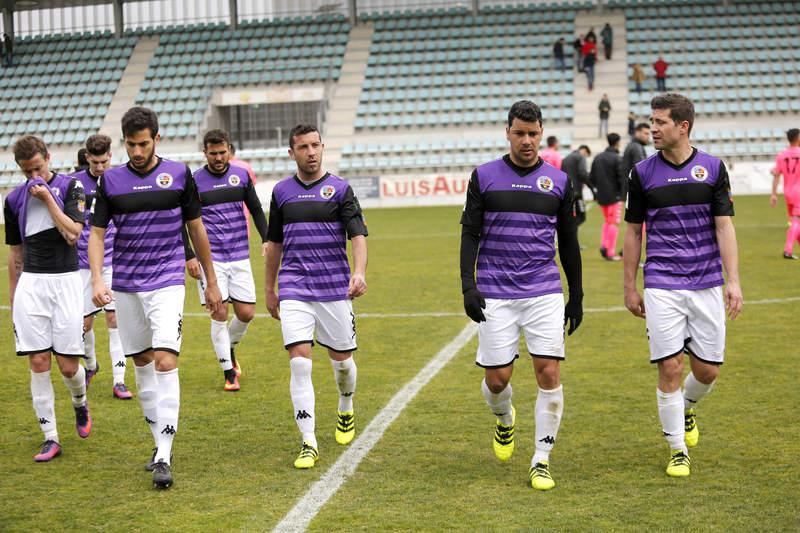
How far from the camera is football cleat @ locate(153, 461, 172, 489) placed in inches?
227

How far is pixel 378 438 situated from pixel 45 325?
2.26 metres

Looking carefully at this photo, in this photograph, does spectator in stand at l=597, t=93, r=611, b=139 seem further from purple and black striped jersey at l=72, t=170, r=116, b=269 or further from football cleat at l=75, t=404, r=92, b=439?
football cleat at l=75, t=404, r=92, b=439

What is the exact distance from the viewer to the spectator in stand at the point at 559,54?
3638 centimetres

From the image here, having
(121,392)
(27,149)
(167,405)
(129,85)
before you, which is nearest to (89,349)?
(121,392)

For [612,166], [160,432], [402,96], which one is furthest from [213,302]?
[402,96]

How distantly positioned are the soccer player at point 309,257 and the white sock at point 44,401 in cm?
152

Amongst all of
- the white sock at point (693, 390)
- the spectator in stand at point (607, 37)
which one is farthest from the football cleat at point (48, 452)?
the spectator in stand at point (607, 37)

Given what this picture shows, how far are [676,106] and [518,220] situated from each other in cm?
111

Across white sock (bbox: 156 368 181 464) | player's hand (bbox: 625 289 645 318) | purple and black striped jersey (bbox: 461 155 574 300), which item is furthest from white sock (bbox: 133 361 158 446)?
player's hand (bbox: 625 289 645 318)

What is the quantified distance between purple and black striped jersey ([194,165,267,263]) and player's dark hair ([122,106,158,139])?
266 cm

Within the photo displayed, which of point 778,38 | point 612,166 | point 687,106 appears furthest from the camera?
point 778,38

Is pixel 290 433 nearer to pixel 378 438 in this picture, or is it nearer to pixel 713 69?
pixel 378 438

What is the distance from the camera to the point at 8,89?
40938 mm

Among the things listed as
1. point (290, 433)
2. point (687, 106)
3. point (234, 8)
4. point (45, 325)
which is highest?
point (234, 8)
